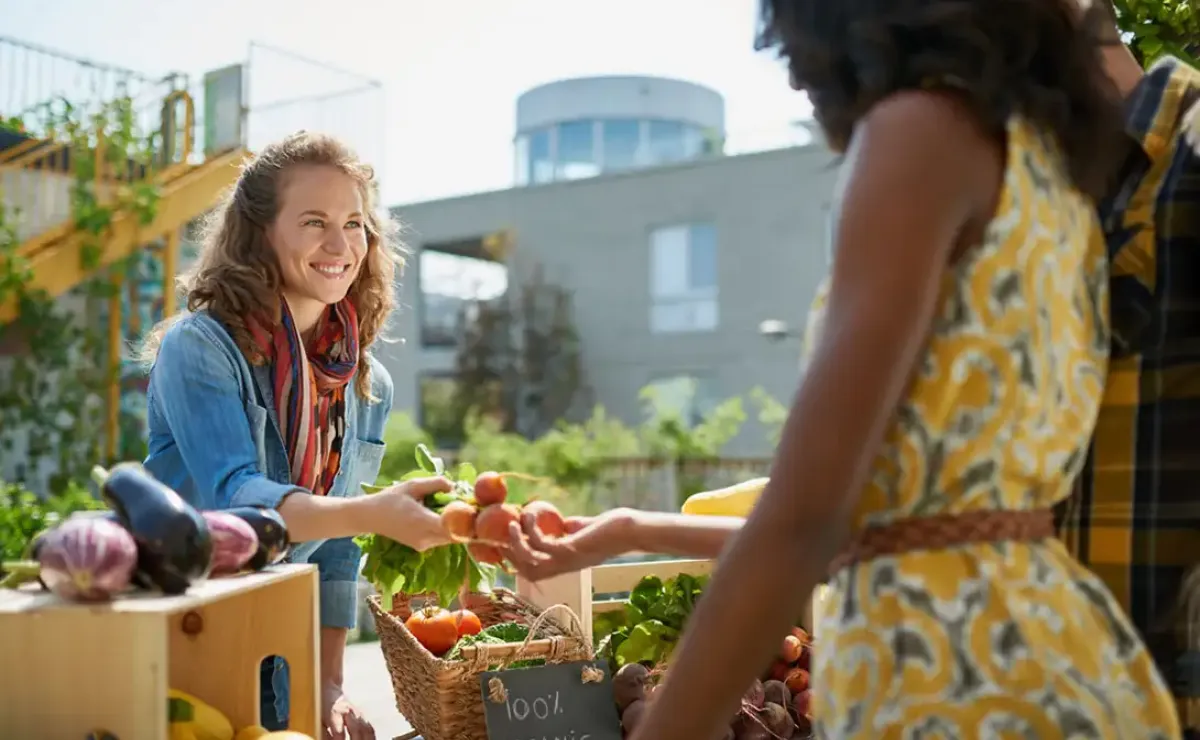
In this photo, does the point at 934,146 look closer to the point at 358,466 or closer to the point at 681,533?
the point at 681,533

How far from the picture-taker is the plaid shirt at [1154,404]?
3.28 feet

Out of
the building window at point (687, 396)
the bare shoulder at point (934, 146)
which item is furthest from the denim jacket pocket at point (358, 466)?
the building window at point (687, 396)

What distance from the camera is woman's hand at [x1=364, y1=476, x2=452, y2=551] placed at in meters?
1.76

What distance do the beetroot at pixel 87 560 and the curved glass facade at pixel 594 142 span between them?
24681 millimetres

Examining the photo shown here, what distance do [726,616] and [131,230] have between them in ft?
36.2

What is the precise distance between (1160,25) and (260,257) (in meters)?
1.75

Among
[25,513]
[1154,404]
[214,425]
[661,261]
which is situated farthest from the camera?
[661,261]

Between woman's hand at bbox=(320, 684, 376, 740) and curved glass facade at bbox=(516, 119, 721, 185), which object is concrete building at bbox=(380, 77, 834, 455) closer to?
curved glass facade at bbox=(516, 119, 721, 185)

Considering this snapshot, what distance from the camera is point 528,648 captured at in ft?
6.66

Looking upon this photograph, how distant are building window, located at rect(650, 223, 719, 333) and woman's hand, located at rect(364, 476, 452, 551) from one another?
15541mm

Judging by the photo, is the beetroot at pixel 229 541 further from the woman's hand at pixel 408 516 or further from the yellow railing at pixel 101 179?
the yellow railing at pixel 101 179

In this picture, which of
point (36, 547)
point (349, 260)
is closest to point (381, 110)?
point (349, 260)

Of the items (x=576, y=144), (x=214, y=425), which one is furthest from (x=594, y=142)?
(x=214, y=425)

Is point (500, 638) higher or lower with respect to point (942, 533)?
lower
